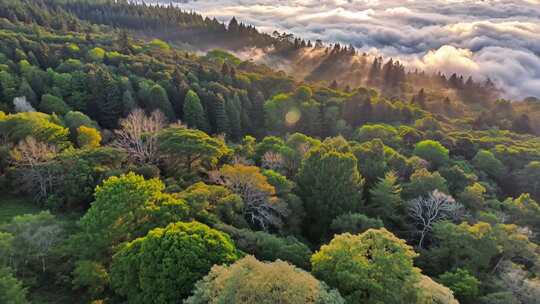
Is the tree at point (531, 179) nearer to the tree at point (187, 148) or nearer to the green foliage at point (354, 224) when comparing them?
the green foliage at point (354, 224)

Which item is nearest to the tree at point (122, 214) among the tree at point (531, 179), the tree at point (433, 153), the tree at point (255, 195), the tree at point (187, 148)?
the tree at point (255, 195)

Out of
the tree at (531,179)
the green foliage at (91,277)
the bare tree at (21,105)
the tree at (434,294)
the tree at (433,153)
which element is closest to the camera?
the tree at (434,294)

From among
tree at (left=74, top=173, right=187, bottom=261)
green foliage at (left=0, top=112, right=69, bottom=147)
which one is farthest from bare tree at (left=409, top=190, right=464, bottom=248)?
green foliage at (left=0, top=112, right=69, bottom=147)

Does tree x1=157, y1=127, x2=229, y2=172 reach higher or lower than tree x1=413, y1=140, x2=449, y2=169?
higher

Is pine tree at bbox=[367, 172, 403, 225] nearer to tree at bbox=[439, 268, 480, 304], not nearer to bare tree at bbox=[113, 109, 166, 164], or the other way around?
tree at bbox=[439, 268, 480, 304]

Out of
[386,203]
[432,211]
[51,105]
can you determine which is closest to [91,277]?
[386,203]

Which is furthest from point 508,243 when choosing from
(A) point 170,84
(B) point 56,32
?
(B) point 56,32

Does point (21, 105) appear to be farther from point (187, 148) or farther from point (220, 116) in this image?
point (220, 116)
